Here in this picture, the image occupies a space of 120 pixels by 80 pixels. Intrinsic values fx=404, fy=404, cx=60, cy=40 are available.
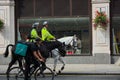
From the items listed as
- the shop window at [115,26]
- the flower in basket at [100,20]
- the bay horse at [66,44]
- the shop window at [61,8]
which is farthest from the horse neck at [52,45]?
the shop window at [115,26]

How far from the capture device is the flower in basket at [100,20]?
70.8 feet

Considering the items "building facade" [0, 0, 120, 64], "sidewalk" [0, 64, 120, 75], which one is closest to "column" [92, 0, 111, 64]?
"building facade" [0, 0, 120, 64]

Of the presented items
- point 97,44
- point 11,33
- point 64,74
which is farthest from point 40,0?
point 64,74

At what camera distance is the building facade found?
71.8ft

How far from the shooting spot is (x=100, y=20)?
2158 centimetres

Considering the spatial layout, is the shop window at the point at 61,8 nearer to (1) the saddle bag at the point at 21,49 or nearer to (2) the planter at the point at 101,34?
(2) the planter at the point at 101,34

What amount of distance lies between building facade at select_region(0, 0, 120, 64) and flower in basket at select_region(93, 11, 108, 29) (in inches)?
7.7

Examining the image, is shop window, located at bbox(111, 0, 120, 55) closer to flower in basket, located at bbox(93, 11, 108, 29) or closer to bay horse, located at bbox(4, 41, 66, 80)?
flower in basket, located at bbox(93, 11, 108, 29)

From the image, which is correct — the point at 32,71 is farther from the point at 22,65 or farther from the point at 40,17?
the point at 40,17

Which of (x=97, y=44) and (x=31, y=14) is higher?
(x=31, y=14)

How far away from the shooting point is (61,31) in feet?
74.3

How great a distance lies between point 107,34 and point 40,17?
3.94 meters

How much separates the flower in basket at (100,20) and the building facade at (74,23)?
0.19 meters

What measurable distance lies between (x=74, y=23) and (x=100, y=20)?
1.67 m
